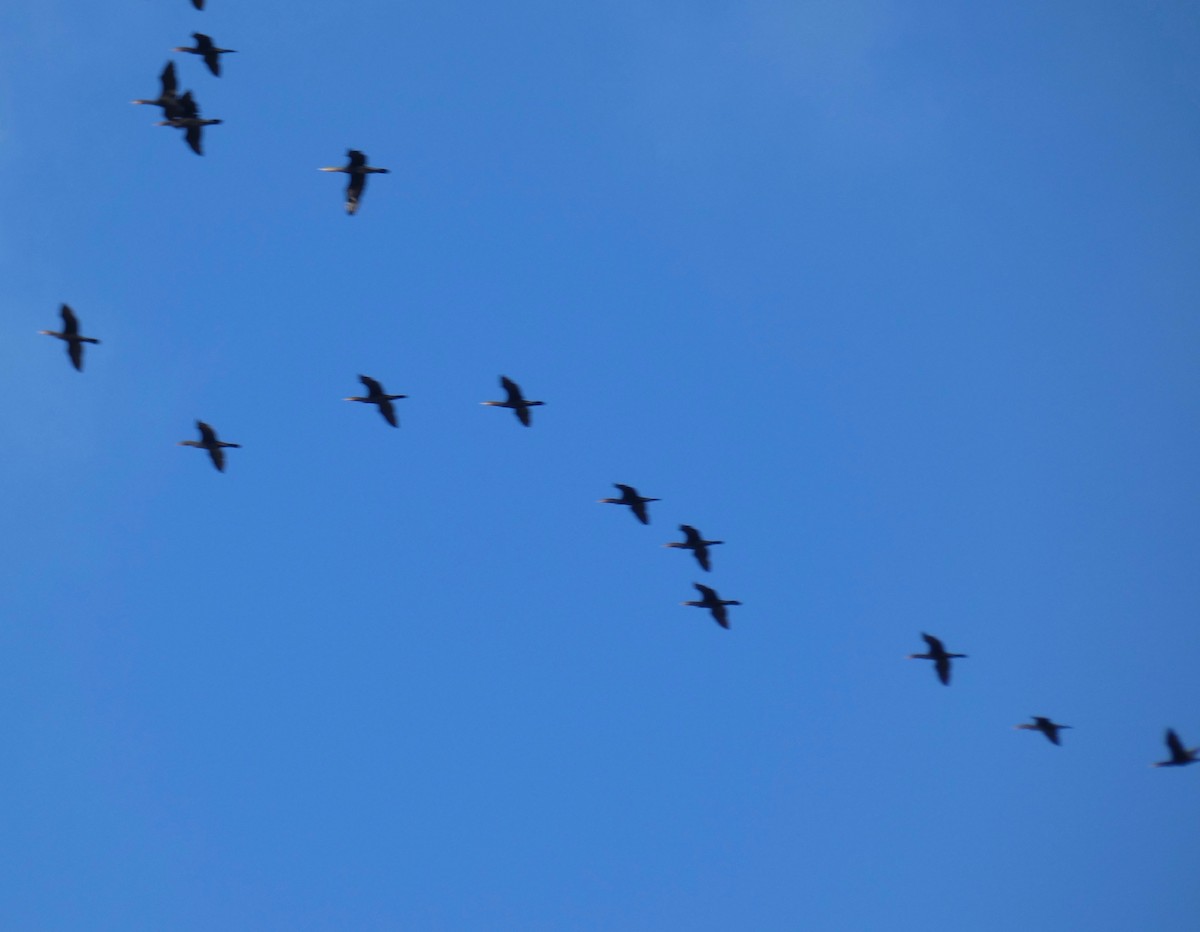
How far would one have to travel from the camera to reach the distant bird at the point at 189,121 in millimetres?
55656

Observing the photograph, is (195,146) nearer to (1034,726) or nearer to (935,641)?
(935,641)

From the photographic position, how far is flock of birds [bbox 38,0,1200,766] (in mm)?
55219

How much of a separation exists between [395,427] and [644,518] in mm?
10004

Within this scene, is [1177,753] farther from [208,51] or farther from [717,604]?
[208,51]

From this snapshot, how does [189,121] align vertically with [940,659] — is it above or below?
above

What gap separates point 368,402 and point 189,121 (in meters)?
11.9

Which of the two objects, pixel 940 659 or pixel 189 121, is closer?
pixel 189 121

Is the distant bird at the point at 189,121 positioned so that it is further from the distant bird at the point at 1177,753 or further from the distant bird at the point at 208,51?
the distant bird at the point at 1177,753

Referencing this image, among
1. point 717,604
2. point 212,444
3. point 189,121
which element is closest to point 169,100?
point 189,121

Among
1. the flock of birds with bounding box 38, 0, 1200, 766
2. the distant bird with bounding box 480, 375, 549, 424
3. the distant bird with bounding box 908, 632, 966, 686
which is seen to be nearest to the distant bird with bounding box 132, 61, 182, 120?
the flock of birds with bounding box 38, 0, 1200, 766

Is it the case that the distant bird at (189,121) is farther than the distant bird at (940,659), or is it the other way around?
the distant bird at (940,659)

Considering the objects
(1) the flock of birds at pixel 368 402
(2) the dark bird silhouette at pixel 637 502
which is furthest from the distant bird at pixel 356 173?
(2) the dark bird silhouette at pixel 637 502

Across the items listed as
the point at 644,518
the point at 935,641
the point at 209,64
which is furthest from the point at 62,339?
the point at 935,641

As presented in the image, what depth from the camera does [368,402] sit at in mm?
59844
